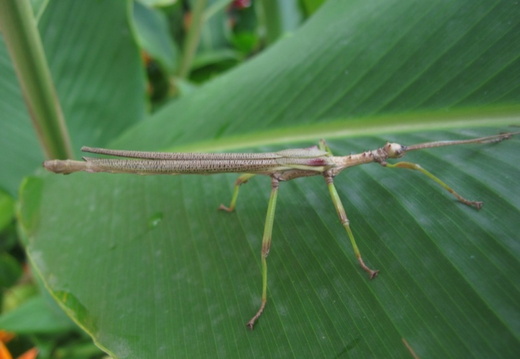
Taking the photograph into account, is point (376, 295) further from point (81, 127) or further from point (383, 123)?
point (81, 127)

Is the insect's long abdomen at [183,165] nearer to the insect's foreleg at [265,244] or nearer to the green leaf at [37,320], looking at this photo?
the insect's foreleg at [265,244]

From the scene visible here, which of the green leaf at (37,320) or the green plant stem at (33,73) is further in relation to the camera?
the green leaf at (37,320)

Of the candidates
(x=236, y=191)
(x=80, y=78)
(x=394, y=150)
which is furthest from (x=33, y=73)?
(x=394, y=150)

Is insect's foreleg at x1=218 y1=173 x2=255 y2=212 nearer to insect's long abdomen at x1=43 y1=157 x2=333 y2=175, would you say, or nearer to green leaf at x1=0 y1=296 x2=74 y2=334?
insect's long abdomen at x1=43 y1=157 x2=333 y2=175

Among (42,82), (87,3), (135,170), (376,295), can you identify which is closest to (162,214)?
(135,170)

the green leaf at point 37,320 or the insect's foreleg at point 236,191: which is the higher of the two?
the insect's foreleg at point 236,191

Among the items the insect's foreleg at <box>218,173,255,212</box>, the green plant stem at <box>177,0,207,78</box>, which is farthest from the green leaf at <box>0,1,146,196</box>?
the insect's foreleg at <box>218,173,255,212</box>

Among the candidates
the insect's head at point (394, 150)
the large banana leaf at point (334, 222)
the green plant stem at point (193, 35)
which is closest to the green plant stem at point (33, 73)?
the large banana leaf at point (334, 222)
